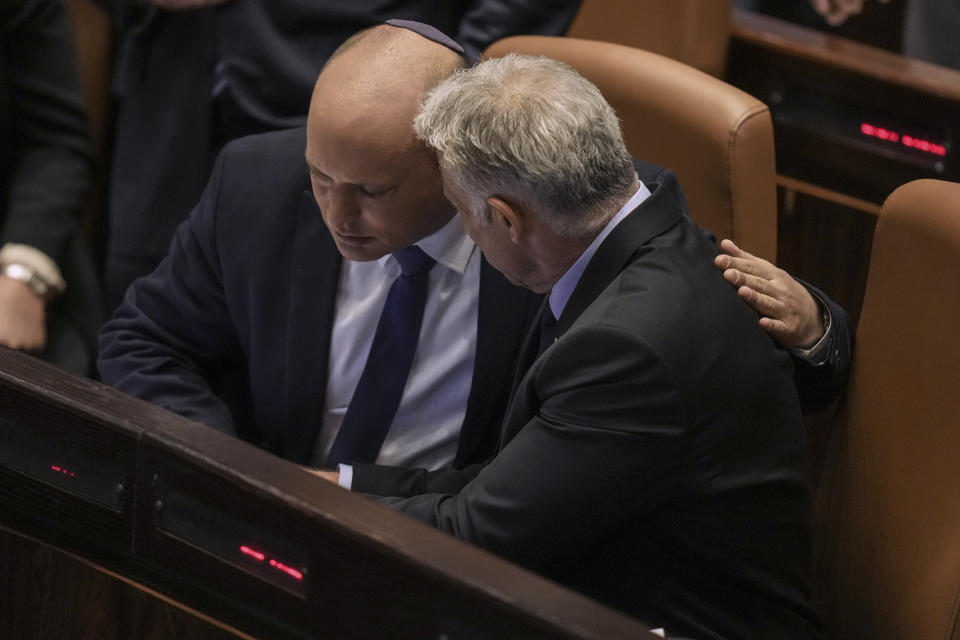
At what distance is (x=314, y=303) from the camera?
1533 mm

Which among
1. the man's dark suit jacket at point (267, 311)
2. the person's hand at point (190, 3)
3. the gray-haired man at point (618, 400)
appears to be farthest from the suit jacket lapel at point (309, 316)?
the person's hand at point (190, 3)

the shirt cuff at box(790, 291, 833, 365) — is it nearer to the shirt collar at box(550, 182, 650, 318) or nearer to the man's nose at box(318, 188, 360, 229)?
the shirt collar at box(550, 182, 650, 318)

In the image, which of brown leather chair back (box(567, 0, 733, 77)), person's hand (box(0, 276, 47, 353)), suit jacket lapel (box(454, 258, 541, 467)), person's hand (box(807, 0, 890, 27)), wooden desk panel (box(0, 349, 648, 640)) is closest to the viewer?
wooden desk panel (box(0, 349, 648, 640))

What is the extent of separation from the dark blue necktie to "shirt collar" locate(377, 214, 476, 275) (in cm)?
1

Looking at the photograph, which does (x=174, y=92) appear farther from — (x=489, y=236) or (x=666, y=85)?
(x=489, y=236)

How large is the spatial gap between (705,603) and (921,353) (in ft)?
1.17

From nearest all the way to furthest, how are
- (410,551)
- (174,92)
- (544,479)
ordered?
(410,551), (544,479), (174,92)

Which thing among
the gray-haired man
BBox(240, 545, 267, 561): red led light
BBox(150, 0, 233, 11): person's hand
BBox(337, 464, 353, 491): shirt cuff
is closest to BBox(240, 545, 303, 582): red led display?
BBox(240, 545, 267, 561): red led light

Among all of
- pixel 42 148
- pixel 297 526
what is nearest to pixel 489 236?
pixel 297 526

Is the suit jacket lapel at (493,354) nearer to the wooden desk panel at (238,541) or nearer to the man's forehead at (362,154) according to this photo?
the man's forehead at (362,154)

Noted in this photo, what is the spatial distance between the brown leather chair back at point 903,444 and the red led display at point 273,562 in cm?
69

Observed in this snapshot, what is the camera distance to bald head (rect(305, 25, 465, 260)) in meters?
1.36

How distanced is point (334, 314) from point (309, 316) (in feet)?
0.11

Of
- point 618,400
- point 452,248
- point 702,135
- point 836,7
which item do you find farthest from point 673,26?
point 618,400
